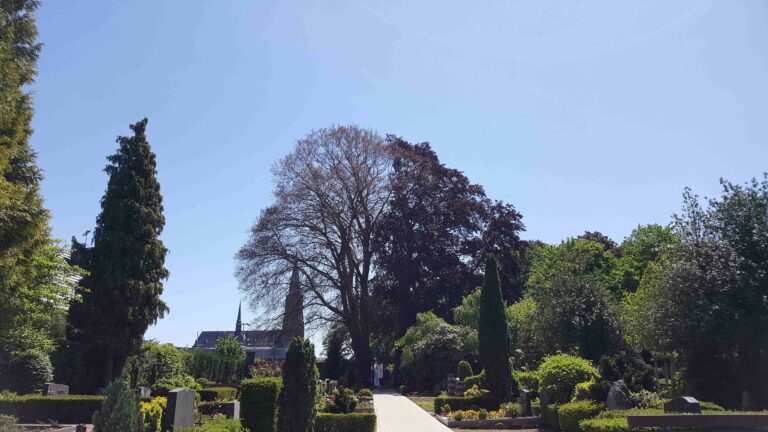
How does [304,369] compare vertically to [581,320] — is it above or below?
below

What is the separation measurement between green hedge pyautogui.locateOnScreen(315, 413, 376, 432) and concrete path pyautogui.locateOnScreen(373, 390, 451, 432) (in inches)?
60.9

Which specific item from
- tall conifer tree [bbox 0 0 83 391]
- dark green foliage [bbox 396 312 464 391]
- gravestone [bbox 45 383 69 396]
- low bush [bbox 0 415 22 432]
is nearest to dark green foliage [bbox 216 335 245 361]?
dark green foliage [bbox 396 312 464 391]

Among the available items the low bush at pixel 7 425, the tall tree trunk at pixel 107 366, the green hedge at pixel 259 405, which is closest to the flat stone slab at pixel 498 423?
the green hedge at pixel 259 405

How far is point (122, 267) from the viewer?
2709cm

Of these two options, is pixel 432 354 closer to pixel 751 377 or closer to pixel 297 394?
pixel 751 377

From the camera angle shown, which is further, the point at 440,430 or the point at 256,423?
the point at 440,430

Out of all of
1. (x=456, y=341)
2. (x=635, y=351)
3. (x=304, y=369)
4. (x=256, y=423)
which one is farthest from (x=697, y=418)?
(x=456, y=341)

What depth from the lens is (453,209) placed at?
→ 40219mm

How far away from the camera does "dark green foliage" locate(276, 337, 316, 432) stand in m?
12.6

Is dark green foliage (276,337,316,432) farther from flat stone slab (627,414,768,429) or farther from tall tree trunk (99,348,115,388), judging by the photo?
tall tree trunk (99,348,115,388)

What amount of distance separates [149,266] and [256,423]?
17.7 meters

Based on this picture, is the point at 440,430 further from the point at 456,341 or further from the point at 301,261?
the point at 301,261

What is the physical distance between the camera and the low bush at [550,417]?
54.1 feet

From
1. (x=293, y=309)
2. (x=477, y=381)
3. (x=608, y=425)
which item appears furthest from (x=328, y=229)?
(x=608, y=425)
